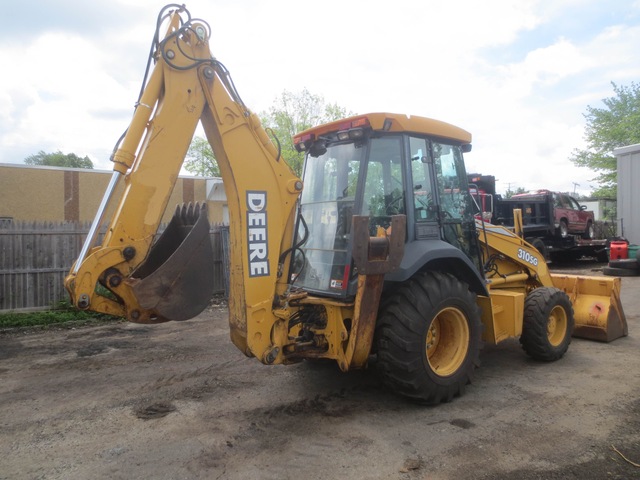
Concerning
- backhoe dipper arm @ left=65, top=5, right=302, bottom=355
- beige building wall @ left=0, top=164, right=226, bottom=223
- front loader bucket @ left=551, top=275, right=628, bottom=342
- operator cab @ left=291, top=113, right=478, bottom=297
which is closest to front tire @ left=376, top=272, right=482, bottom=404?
operator cab @ left=291, top=113, right=478, bottom=297

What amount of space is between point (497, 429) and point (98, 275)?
3189mm

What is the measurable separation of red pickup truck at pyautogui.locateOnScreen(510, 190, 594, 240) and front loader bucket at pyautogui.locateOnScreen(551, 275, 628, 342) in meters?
9.87

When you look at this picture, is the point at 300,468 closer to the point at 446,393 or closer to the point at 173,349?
the point at 446,393

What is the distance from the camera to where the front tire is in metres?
3.97

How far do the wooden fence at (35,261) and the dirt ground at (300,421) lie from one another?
9.14 feet

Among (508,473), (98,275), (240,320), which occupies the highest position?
(98,275)

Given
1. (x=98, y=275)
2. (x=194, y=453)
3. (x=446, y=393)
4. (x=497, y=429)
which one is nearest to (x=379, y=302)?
(x=446, y=393)

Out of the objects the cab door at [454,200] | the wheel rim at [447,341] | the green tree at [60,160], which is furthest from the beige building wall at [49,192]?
the green tree at [60,160]

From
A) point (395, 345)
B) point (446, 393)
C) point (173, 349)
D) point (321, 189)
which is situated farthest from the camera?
point (173, 349)

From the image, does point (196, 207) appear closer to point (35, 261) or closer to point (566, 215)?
point (35, 261)

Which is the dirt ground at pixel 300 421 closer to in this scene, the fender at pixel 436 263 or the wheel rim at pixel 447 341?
the wheel rim at pixel 447 341

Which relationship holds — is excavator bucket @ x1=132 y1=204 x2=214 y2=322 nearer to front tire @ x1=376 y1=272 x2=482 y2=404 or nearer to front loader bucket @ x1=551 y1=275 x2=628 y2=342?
front tire @ x1=376 y1=272 x2=482 y2=404

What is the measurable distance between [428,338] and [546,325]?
1.80 m

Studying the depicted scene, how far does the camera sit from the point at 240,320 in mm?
3795
